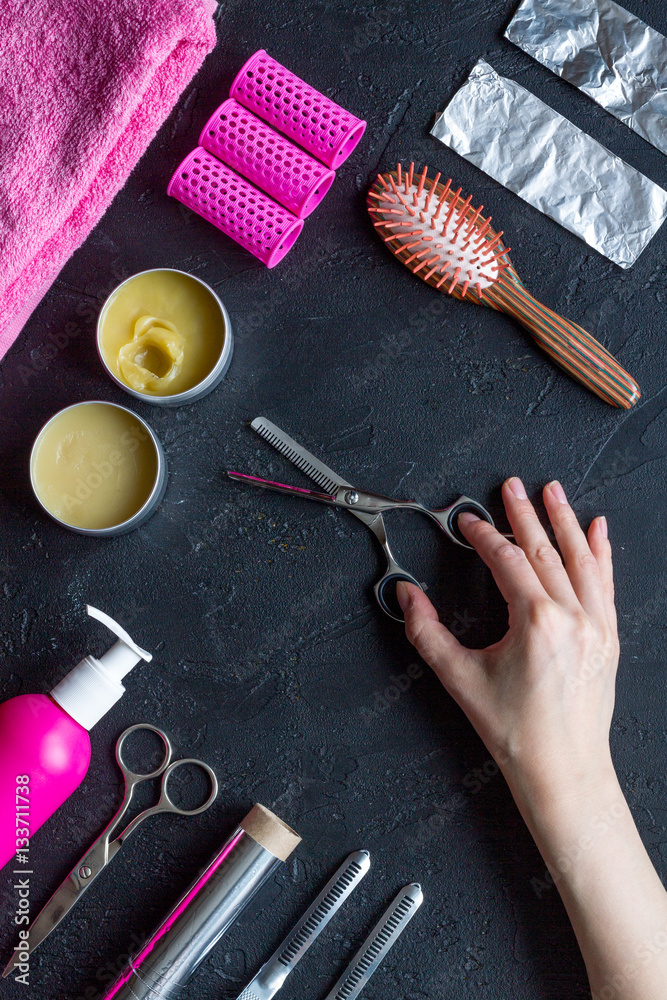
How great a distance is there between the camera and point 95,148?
31.3 inches

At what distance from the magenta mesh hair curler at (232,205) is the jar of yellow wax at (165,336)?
92 millimetres

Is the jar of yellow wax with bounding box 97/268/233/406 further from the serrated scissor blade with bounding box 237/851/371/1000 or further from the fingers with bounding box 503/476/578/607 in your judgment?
the serrated scissor blade with bounding box 237/851/371/1000

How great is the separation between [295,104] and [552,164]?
1.16ft

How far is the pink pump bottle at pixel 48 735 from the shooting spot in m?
0.81

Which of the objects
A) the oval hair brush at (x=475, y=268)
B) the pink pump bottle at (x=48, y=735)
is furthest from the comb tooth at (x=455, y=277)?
the pink pump bottle at (x=48, y=735)

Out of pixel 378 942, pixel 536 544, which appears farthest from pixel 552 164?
pixel 378 942

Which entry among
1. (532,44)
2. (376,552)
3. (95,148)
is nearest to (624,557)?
(376,552)

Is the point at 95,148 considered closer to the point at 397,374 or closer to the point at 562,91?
the point at 397,374

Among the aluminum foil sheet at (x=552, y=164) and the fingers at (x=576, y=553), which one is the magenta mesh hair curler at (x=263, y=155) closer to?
the aluminum foil sheet at (x=552, y=164)

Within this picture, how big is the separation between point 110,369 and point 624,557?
0.71 meters

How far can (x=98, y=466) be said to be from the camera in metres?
0.86

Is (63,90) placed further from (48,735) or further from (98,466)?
(48,735)

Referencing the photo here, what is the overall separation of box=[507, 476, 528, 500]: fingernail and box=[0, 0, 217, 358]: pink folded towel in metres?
0.64

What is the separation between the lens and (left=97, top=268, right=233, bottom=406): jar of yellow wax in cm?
85
